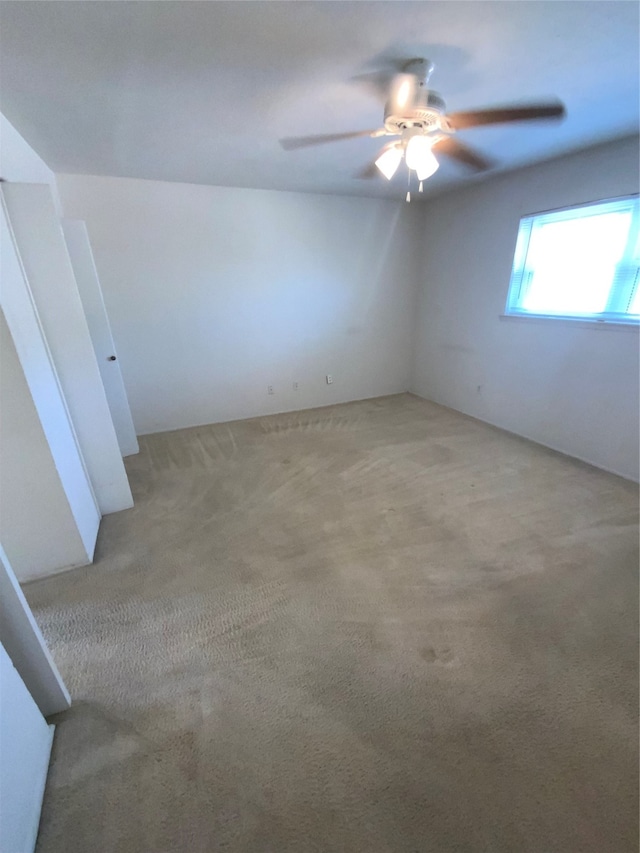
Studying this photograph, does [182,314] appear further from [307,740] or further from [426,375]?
[307,740]

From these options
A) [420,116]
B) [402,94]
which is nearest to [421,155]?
[420,116]

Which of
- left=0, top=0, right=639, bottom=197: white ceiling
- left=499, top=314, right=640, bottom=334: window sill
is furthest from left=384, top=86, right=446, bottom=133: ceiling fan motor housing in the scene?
left=499, top=314, right=640, bottom=334: window sill

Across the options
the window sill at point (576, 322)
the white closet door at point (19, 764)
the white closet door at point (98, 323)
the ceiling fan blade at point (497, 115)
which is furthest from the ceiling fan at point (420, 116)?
the white closet door at point (19, 764)

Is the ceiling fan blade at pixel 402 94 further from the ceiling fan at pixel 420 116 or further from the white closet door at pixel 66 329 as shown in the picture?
the white closet door at pixel 66 329

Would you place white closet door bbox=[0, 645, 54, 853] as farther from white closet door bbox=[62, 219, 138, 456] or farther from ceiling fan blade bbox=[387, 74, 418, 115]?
ceiling fan blade bbox=[387, 74, 418, 115]

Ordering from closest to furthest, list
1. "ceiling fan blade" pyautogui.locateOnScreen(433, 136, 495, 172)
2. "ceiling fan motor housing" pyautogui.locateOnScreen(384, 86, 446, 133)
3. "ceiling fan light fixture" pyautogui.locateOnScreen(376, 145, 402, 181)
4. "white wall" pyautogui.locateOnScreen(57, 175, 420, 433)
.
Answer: "ceiling fan motor housing" pyautogui.locateOnScreen(384, 86, 446, 133) → "ceiling fan light fixture" pyautogui.locateOnScreen(376, 145, 402, 181) → "ceiling fan blade" pyautogui.locateOnScreen(433, 136, 495, 172) → "white wall" pyautogui.locateOnScreen(57, 175, 420, 433)

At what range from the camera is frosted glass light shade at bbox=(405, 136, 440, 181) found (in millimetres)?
1648

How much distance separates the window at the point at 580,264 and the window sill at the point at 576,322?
29 mm

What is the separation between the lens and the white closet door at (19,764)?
884mm

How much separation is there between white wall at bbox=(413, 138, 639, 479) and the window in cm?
9

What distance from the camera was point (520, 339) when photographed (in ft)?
10.9

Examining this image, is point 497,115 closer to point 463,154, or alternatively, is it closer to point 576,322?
point 463,154

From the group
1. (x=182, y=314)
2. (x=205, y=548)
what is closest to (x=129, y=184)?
(x=182, y=314)

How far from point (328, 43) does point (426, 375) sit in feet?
12.0
